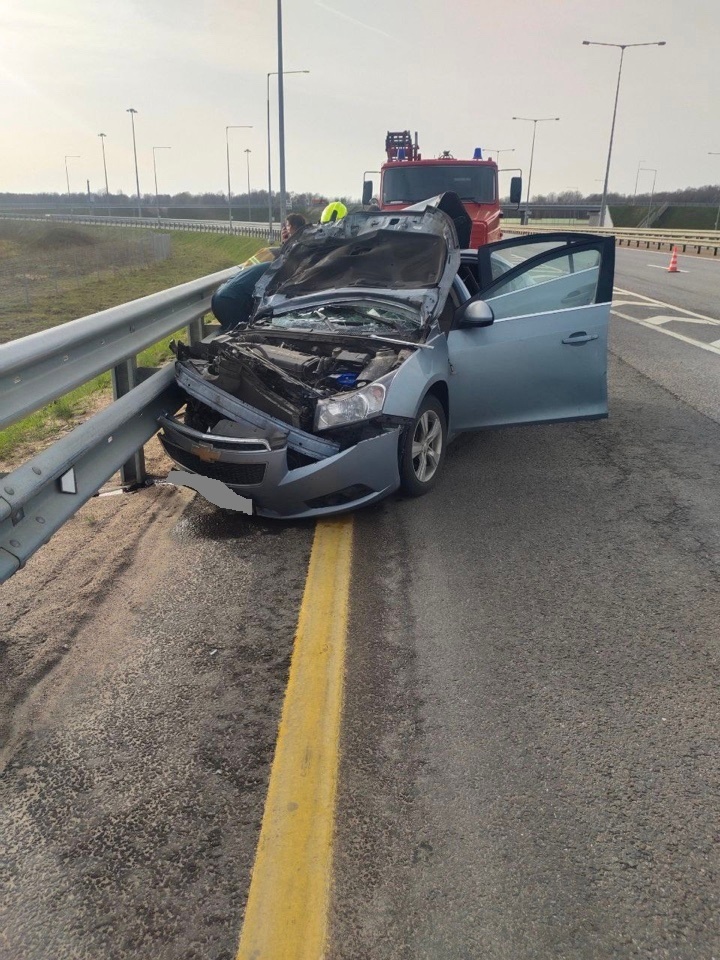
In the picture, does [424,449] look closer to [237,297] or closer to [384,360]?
[384,360]

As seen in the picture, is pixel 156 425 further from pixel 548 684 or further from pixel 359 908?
pixel 359 908

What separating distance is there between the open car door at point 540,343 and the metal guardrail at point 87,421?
204 centimetres

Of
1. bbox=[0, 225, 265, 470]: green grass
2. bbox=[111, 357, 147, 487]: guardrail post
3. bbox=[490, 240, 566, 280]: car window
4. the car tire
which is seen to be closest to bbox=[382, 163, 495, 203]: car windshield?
bbox=[0, 225, 265, 470]: green grass

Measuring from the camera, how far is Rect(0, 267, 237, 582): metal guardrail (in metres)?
3.24

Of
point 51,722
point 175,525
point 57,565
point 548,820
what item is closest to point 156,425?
point 175,525

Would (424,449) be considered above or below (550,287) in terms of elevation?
below

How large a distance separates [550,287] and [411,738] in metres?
4.25

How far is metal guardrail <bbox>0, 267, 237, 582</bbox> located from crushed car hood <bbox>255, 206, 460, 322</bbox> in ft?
3.77

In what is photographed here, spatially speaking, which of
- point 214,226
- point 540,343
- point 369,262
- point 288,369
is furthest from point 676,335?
point 214,226

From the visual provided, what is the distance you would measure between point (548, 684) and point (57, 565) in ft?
8.24

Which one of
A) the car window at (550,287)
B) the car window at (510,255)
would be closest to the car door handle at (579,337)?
the car window at (550,287)

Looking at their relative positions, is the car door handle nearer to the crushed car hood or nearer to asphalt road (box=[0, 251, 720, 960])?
the crushed car hood

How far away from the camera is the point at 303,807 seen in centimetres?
245

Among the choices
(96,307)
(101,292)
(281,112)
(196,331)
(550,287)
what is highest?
(281,112)
